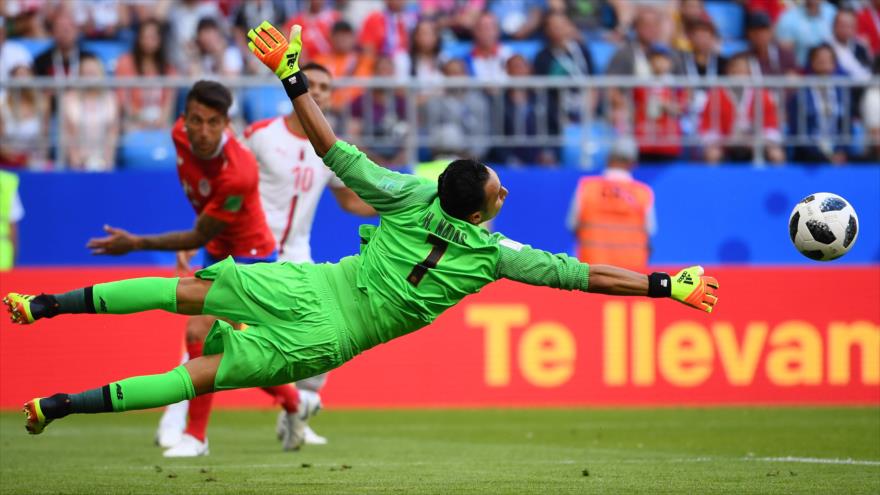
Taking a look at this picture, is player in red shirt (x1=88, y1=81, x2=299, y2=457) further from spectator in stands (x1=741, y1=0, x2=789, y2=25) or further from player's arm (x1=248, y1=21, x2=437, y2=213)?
spectator in stands (x1=741, y1=0, x2=789, y2=25)

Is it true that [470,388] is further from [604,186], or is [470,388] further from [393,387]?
[604,186]

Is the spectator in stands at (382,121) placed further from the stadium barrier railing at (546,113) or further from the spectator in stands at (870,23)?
the spectator in stands at (870,23)

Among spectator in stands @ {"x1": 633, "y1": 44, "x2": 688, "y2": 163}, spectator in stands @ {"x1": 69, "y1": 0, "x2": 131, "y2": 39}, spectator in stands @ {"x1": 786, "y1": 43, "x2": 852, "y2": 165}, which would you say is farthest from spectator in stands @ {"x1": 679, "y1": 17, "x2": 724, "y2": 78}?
spectator in stands @ {"x1": 69, "y1": 0, "x2": 131, "y2": 39}

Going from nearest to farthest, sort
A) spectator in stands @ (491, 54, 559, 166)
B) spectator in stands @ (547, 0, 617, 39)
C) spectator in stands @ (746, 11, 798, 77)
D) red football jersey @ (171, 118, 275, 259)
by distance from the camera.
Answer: red football jersey @ (171, 118, 275, 259)
spectator in stands @ (491, 54, 559, 166)
spectator in stands @ (746, 11, 798, 77)
spectator in stands @ (547, 0, 617, 39)

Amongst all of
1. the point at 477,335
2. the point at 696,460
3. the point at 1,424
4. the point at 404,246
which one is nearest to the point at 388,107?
the point at 477,335

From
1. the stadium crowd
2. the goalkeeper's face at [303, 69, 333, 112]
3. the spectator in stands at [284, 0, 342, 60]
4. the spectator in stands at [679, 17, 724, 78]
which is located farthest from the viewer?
the spectator in stands at [679, 17, 724, 78]

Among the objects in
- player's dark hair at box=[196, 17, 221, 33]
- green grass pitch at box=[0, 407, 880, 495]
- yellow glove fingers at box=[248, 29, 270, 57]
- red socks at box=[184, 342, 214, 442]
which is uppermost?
player's dark hair at box=[196, 17, 221, 33]

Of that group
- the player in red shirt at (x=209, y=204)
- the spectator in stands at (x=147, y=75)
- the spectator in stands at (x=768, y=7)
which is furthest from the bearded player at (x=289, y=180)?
the spectator in stands at (x=768, y=7)

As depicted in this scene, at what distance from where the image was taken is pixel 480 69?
1919 cm

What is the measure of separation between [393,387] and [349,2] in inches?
258

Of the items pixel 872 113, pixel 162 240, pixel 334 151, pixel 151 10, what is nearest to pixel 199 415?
pixel 162 240

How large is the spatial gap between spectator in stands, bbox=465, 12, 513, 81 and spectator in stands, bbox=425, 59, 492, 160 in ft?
4.24

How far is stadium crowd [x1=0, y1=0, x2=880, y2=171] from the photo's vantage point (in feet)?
58.0

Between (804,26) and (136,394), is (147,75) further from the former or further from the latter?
(136,394)
